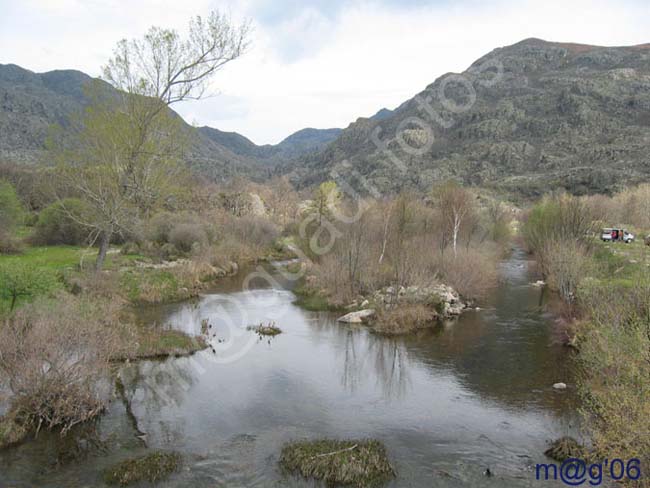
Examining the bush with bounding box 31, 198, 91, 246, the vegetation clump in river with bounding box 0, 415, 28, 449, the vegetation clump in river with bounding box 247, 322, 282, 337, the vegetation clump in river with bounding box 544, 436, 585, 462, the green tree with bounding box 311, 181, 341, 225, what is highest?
the green tree with bounding box 311, 181, 341, 225

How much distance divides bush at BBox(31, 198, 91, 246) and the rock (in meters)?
23.6

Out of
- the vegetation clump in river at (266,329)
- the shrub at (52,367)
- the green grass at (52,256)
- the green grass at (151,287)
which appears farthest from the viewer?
the green grass at (52,256)

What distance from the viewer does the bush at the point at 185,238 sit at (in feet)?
137

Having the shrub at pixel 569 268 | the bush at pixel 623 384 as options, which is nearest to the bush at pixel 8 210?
the shrub at pixel 569 268

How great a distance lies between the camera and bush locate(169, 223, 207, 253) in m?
41.7

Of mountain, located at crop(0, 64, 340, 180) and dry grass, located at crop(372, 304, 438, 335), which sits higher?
mountain, located at crop(0, 64, 340, 180)

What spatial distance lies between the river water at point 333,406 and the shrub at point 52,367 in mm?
658

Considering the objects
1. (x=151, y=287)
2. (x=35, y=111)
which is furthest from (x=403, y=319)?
(x=35, y=111)

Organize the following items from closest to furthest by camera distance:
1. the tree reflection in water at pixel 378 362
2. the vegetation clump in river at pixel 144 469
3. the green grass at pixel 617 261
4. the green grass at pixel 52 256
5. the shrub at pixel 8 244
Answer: the vegetation clump in river at pixel 144 469
the tree reflection in water at pixel 378 362
the green grass at pixel 617 261
the green grass at pixel 52 256
the shrub at pixel 8 244

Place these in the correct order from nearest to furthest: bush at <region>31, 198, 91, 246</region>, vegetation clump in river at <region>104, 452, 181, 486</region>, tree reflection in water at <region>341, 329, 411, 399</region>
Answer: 1. vegetation clump in river at <region>104, 452, 181, 486</region>
2. tree reflection in water at <region>341, 329, 411, 399</region>
3. bush at <region>31, 198, 91, 246</region>

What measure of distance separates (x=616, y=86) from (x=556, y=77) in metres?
19.0

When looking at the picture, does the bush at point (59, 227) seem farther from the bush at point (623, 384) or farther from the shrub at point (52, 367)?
the bush at point (623, 384)

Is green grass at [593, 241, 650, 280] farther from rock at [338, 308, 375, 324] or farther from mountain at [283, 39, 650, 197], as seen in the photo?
mountain at [283, 39, 650, 197]

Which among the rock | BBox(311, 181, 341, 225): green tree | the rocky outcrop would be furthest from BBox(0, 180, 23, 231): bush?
BBox(311, 181, 341, 225): green tree
